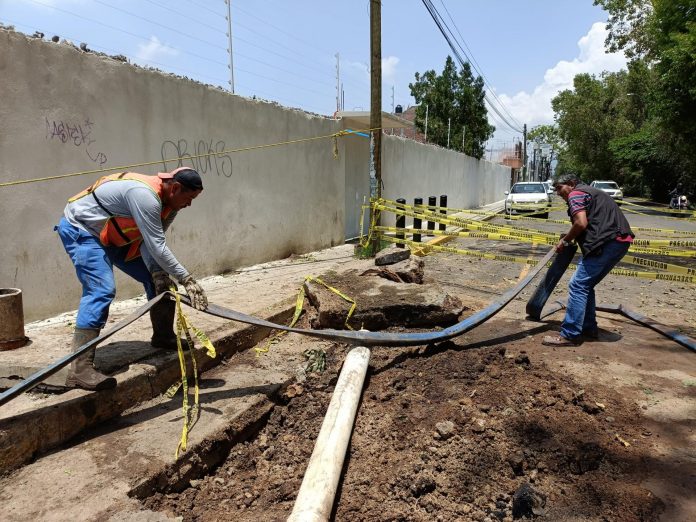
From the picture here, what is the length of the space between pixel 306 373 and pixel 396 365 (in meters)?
0.77

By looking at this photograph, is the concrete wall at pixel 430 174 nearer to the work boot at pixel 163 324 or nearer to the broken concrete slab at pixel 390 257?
the broken concrete slab at pixel 390 257

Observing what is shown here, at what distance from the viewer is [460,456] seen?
2.92 m

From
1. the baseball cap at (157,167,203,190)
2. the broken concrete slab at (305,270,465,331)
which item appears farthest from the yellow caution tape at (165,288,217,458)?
the broken concrete slab at (305,270,465,331)

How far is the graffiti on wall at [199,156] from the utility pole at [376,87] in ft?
10.5

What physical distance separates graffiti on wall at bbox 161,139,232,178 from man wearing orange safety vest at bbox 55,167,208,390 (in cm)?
291

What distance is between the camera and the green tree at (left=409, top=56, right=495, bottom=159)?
94.7 feet

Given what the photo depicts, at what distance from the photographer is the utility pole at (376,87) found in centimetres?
902

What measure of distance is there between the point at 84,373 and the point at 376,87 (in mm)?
7647

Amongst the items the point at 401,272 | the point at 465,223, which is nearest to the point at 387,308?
the point at 401,272

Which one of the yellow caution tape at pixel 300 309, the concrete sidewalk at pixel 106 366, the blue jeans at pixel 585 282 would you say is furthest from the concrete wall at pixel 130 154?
the blue jeans at pixel 585 282

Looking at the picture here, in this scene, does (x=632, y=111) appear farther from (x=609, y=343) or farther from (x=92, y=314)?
(x=92, y=314)

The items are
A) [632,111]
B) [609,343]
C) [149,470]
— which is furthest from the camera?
[632,111]

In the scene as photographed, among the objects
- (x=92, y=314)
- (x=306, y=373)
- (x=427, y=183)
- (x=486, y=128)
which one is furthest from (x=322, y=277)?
(x=486, y=128)

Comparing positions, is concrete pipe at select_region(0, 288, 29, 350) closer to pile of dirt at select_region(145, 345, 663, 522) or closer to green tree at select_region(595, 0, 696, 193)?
pile of dirt at select_region(145, 345, 663, 522)
